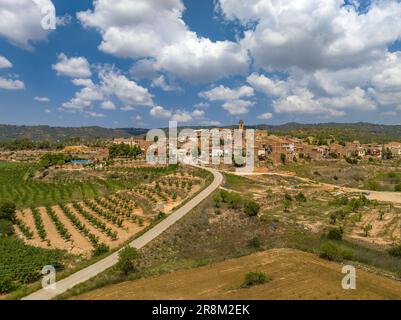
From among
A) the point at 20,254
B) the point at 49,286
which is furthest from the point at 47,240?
the point at 49,286

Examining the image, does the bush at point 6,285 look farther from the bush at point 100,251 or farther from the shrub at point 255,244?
the shrub at point 255,244

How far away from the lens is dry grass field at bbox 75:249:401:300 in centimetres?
2147

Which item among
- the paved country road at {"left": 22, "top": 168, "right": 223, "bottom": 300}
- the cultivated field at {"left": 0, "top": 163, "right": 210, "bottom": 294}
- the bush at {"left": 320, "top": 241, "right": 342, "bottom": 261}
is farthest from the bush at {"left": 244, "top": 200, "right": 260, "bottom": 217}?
the bush at {"left": 320, "top": 241, "right": 342, "bottom": 261}

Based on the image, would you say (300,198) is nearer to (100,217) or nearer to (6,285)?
(100,217)

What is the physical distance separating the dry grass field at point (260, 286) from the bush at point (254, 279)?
1.19 ft

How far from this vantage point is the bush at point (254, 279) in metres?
23.1

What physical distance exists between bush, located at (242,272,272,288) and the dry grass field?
36 centimetres

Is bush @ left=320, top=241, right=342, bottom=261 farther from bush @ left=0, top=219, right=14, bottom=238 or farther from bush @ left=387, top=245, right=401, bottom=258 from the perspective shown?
bush @ left=0, top=219, right=14, bottom=238

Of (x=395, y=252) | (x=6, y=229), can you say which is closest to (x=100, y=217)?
(x=6, y=229)

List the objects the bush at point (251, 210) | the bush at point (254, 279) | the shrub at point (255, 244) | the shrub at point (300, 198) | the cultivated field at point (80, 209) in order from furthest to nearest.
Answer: the shrub at point (300, 198), the bush at point (251, 210), the shrub at point (255, 244), the cultivated field at point (80, 209), the bush at point (254, 279)

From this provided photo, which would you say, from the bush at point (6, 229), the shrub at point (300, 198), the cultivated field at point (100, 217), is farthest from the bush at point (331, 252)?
the bush at point (6, 229)

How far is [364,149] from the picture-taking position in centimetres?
13750

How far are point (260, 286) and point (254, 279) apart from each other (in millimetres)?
552
